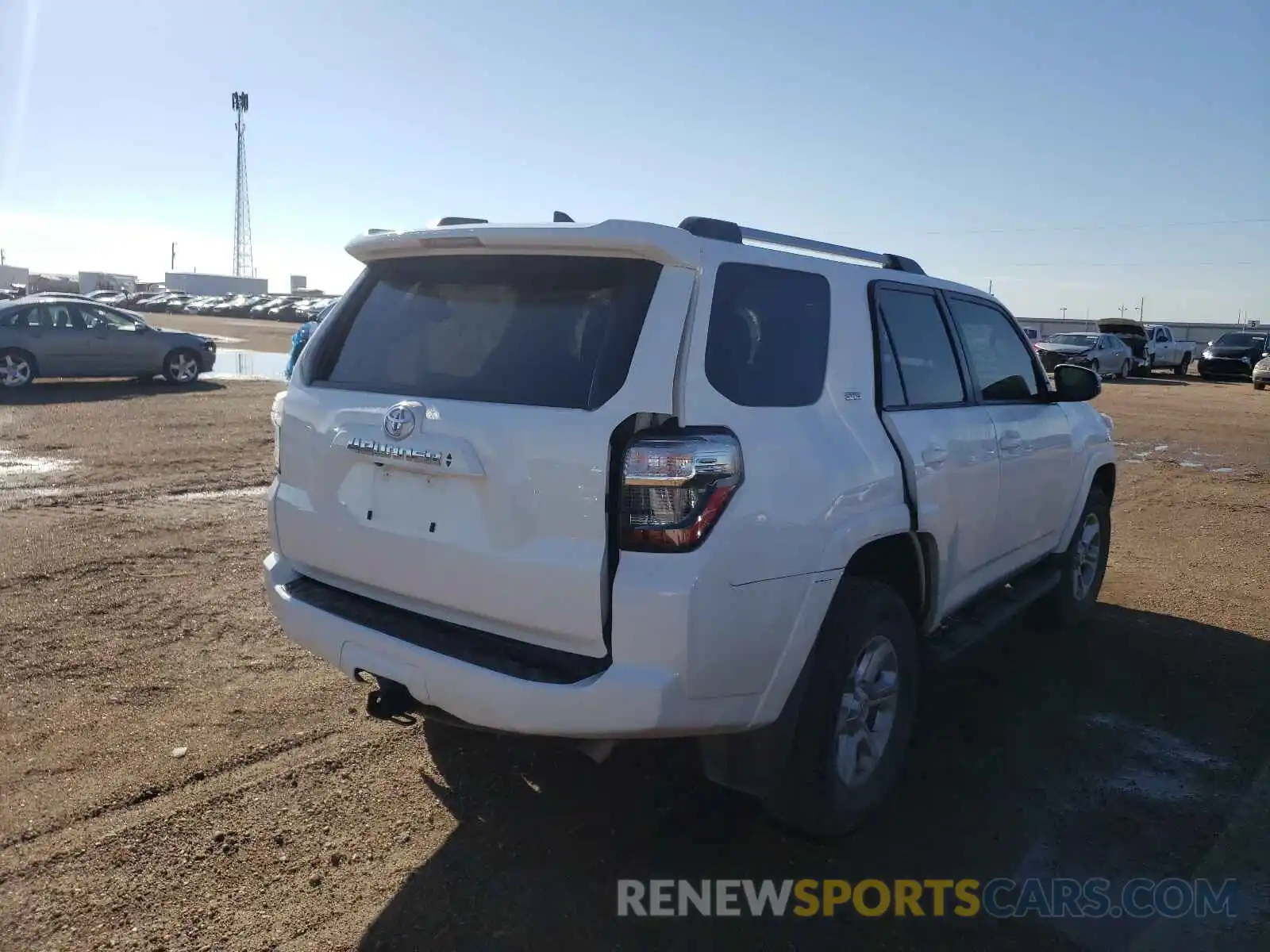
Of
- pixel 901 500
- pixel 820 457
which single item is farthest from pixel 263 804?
pixel 901 500

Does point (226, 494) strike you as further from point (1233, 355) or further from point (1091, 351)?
point (1233, 355)

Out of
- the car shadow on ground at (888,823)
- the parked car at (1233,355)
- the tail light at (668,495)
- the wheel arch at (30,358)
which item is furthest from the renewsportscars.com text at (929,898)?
the parked car at (1233,355)

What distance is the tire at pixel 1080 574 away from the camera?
564 centimetres

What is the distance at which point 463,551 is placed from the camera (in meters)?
2.94

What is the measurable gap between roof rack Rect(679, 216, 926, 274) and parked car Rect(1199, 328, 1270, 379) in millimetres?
35334

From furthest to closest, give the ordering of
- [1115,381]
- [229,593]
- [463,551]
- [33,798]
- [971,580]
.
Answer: [1115,381] → [229,593] → [971,580] → [33,798] → [463,551]

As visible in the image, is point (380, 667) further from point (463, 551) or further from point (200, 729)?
point (200, 729)

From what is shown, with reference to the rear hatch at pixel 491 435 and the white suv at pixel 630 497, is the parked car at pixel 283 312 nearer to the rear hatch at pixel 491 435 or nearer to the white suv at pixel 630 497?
the white suv at pixel 630 497

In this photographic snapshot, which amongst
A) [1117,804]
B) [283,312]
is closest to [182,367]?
[1117,804]

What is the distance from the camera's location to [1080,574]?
232 inches

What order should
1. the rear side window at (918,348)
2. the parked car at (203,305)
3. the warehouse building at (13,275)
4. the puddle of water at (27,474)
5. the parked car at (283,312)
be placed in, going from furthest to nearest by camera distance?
the warehouse building at (13,275) < the parked car at (203,305) < the parked car at (283,312) < the puddle of water at (27,474) < the rear side window at (918,348)

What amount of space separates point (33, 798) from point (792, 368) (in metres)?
3.00

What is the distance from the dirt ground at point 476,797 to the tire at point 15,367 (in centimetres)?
1172

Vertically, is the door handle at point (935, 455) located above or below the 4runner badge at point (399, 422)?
below
